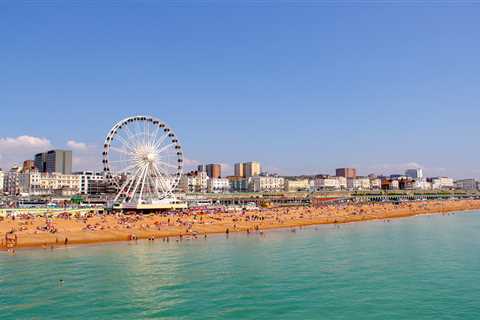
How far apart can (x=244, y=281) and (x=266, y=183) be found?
16196cm

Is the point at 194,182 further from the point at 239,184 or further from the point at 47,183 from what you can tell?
the point at 47,183

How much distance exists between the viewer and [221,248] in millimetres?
37312

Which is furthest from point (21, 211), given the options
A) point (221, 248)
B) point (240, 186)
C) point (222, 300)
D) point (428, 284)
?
point (240, 186)

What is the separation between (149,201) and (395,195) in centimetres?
10523

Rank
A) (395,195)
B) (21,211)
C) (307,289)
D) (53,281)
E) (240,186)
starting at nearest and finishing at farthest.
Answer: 1. (307,289)
2. (53,281)
3. (21,211)
4. (395,195)
5. (240,186)

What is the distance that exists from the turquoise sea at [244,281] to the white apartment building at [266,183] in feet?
470

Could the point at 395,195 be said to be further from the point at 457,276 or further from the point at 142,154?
the point at 457,276

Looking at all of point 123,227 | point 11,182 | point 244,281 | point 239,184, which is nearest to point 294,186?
point 239,184

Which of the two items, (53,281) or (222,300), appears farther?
(53,281)

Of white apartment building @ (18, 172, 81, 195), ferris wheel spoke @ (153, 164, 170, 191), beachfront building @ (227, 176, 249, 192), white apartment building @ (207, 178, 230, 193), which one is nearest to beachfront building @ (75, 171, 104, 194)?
white apartment building @ (18, 172, 81, 195)

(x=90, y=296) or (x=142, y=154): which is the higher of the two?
(x=142, y=154)

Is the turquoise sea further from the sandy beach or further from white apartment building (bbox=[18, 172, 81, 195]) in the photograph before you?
white apartment building (bbox=[18, 172, 81, 195])

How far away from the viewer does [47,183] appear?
5600 inches

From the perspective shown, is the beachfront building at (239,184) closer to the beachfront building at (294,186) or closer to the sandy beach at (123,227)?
the beachfront building at (294,186)
